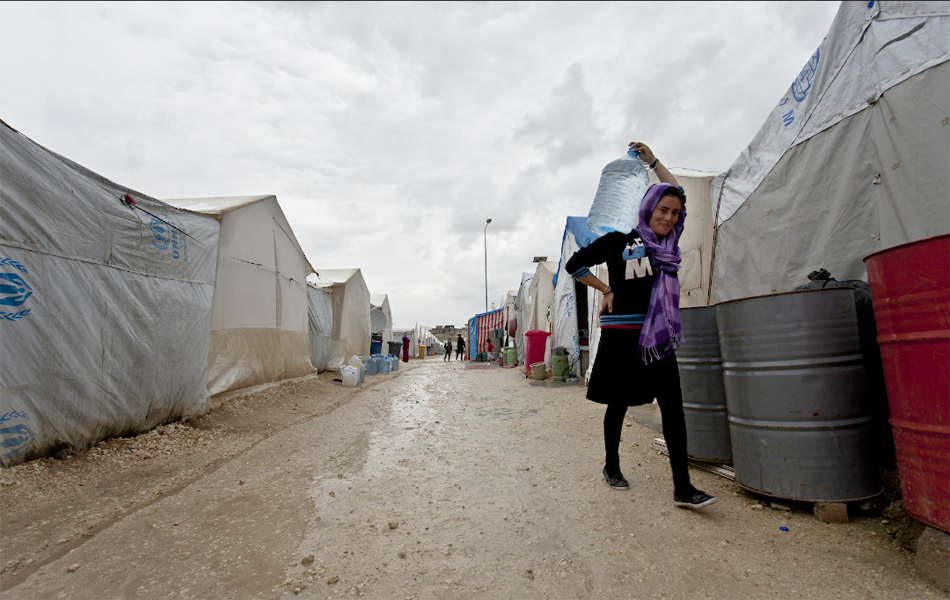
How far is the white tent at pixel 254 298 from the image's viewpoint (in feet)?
19.9

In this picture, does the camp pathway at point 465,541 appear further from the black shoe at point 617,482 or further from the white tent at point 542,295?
the white tent at point 542,295

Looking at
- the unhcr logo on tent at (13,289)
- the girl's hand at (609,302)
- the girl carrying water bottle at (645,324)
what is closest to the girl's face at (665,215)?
the girl carrying water bottle at (645,324)

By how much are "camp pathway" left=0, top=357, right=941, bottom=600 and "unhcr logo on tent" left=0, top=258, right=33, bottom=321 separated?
1.64 meters

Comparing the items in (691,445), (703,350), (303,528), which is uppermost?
(703,350)

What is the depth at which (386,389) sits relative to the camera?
367 inches

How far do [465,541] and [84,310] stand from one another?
3522mm

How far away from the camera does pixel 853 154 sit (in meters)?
3.10

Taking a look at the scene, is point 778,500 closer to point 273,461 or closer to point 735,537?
point 735,537

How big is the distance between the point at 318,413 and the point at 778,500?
5240mm

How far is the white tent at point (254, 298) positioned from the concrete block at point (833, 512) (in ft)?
19.2

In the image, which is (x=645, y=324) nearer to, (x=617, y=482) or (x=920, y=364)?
(x=617, y=482)

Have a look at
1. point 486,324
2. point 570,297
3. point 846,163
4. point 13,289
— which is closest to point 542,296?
point 570,297

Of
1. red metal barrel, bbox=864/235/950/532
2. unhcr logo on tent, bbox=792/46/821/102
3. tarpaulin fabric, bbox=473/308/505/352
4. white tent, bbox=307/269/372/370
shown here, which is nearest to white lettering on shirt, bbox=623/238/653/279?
red metal barrel, bbox=864/235/950/532

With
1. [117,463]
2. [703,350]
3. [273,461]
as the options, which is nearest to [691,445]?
[703,350]
